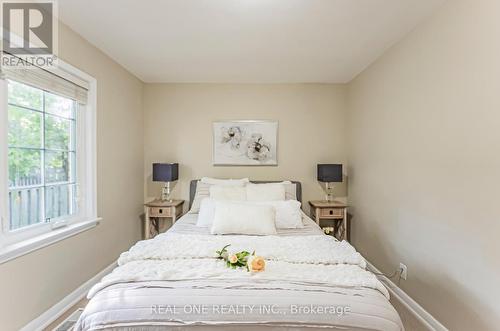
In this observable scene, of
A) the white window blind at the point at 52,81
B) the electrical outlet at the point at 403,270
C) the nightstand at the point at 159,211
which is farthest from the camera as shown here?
the nightstand at the point at 159,211

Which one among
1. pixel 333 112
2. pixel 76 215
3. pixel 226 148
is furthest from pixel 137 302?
pixel 333 112

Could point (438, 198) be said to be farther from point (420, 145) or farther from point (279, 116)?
point (279, 116)

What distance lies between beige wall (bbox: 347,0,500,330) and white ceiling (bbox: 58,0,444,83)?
33 centimetres

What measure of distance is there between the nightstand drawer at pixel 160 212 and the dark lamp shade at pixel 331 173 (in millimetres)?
2036

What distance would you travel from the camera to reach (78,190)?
9.30 feet

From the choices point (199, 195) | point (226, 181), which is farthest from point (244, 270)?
point (226, 181)

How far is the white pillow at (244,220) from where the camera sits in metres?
2.71

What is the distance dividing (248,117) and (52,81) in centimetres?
237

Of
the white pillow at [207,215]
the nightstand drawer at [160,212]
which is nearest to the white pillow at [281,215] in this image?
the white pillow at [207,215]

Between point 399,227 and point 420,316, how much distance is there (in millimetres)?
743

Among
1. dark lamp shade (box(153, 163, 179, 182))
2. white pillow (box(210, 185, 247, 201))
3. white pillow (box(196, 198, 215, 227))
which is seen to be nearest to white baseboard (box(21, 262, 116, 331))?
white pillow (box(196, 198, 215, 227))

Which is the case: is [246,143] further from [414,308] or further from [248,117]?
[414,308]

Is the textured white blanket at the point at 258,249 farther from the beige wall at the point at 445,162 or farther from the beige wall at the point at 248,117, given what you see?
the beige wall at the point at 248,117

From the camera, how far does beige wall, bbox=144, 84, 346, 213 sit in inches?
165
